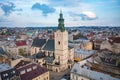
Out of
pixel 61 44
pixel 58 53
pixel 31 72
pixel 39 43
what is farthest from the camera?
pixel 39 43

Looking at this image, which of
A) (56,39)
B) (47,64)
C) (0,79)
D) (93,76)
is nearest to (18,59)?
(47,64)

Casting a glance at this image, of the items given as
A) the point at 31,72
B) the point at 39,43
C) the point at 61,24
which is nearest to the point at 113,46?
the point at 61,24

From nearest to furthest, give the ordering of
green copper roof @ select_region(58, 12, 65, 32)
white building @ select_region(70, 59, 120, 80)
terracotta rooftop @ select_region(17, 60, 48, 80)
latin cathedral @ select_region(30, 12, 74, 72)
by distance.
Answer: white building @ select_region(70, 59, 120, 80) → terracotta rooftop @ select_region(17, 60, 48, 80) → green copper roof @ select_region(58, 12, 65, 32) → latin cathedral @ select_region(30, 12, 74, 72)

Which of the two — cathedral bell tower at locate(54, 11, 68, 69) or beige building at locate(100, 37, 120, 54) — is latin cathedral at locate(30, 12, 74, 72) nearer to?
cathedral bell tower at locate(54, 11, 68, 69)

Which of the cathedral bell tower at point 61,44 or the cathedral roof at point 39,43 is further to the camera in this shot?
the cathedral roof at point 39,43

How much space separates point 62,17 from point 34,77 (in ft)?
103

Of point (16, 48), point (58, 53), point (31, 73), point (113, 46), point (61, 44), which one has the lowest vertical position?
point (31, 73)

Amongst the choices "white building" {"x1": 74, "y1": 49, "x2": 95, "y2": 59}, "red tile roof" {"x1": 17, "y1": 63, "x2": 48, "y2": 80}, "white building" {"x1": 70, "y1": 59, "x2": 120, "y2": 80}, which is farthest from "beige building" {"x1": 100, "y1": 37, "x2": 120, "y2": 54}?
"red tile roof" {"x1": 17, "y1": 63, "x2": 48, "y2": 80}

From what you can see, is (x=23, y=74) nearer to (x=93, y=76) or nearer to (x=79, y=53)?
(x=93, y=76)

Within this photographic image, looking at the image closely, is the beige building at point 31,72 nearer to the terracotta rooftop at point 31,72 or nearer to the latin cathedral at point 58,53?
the terracotta rooftop at point 31,72

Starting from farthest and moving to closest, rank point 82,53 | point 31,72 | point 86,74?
point 82,53 < point 31,72 < point 86,74

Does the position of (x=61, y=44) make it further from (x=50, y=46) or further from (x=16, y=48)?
(x=16, y=48)

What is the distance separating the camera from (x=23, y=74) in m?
52.0

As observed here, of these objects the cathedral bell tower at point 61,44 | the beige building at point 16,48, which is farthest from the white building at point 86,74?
the beige building at point 16,48
